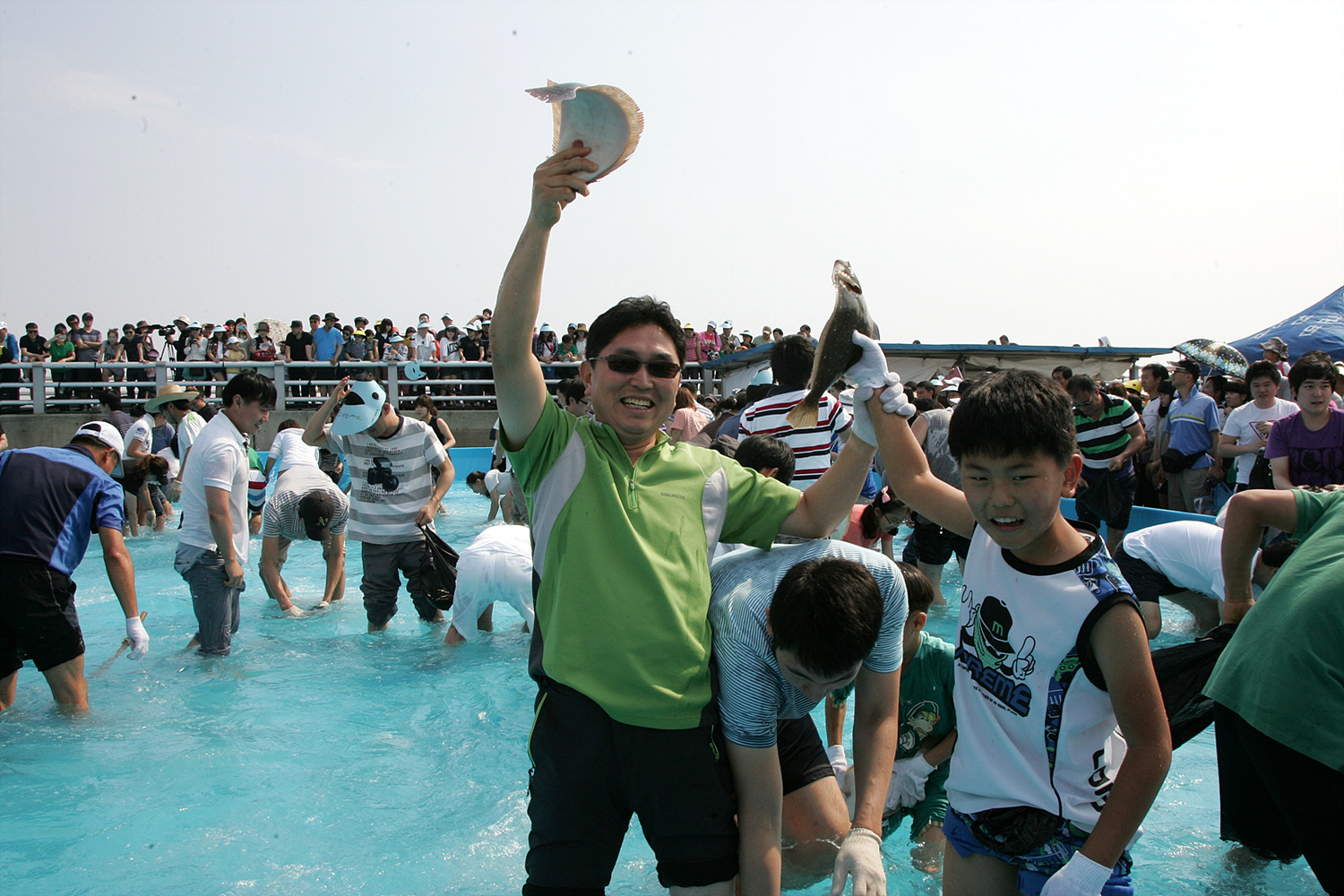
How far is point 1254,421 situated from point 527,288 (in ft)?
26.0

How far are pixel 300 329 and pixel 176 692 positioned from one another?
1406cm

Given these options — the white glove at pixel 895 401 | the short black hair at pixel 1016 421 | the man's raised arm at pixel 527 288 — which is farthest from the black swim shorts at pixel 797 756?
the man's raised arm at pixel 527 288

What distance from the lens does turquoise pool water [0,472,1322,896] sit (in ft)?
11.6

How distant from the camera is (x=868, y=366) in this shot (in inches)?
89.5

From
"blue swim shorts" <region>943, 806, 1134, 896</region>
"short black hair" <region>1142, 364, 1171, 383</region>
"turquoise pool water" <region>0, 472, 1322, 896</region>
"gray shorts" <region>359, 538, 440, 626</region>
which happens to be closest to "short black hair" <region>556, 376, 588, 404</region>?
"gray shorts" <region>359, 538, 440, 626</region>

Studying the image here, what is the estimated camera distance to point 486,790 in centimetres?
437

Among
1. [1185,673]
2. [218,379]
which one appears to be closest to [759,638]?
Result: [1185,673]

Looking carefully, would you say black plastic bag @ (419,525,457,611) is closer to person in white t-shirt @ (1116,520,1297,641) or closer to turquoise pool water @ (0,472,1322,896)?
turquoise pool water @ (0,472,1322,896)

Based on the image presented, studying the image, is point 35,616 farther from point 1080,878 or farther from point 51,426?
point 51,426

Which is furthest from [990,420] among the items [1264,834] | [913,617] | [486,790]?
[486,790]

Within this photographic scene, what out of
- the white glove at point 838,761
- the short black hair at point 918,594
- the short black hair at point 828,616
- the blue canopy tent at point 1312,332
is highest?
the blue canopy tent at point 1312,332

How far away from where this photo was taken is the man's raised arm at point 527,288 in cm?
205

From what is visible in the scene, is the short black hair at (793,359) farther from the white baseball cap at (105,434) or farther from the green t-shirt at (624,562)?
the white baseball cap at (105,434)

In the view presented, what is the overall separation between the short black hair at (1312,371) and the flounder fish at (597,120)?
5450 mm
